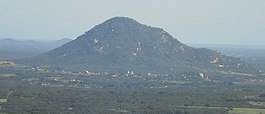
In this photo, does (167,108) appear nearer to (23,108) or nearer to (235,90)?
(23,108)

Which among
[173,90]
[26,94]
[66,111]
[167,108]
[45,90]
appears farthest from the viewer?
[173,90]

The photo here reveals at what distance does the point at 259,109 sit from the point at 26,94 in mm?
60338

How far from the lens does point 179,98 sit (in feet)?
550

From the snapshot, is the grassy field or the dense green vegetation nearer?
the grassy field

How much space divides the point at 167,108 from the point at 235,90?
5347 centimetres

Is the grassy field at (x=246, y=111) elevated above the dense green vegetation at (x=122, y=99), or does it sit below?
below

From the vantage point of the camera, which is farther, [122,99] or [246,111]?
[122,99]

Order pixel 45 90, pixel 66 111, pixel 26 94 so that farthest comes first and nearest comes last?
1. pixel 45 90
2. pixel 26 94
3. pixel 66 111

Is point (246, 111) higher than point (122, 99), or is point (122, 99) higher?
point (122, 99)

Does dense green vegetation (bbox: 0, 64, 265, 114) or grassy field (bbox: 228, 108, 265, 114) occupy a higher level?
dense green vegetation (bbox: 0, 64, 265, 114)

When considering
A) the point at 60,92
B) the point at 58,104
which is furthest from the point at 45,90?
the point at 58,104

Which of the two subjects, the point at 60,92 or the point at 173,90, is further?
the point at 173,90

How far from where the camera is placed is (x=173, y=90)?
19162 cm

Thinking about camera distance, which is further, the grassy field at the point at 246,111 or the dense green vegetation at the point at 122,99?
the dense green vegetation at the point at 122,99
